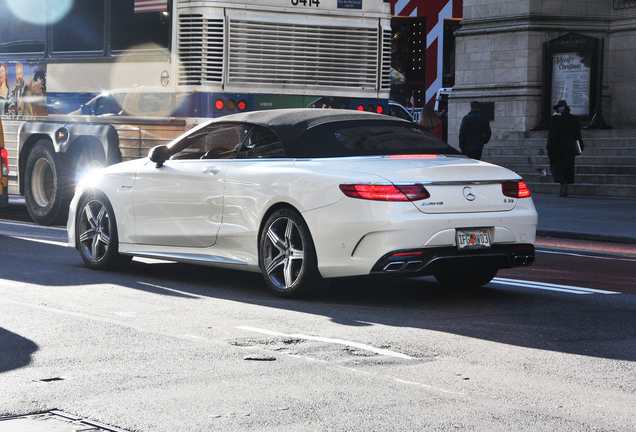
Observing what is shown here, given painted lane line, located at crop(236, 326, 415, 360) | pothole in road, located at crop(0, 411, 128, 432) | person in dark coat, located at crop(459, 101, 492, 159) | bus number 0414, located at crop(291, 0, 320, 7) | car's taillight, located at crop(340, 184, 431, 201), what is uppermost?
bus number 0414, located at crop(291, 0, 320, 7)

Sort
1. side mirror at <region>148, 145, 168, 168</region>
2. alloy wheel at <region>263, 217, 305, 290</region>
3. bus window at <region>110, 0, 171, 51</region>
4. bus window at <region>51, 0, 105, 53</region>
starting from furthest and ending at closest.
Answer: bus window at <region>51, 0, 105, 53</region> < bus window at <region>110, 0, 171, 51</region> < side mirror at <region>148, 145, 168, 168</region> < alloy wheel at <region>263, 217, 305, 290</region>

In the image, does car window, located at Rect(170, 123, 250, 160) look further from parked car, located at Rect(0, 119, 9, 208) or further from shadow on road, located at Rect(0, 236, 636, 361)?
parked car, located at Rect(0, 119, 9, 208)

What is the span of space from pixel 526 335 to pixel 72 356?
9.05ft

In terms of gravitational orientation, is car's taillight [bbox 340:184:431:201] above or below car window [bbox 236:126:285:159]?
below

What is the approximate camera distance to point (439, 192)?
7.49 metres

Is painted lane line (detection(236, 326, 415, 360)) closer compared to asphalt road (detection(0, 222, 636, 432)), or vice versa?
asphalt road (detection(0, 222, 636, 432))

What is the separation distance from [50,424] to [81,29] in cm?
1038

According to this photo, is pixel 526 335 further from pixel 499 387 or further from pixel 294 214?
pixel 294 214

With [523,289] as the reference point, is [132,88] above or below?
above

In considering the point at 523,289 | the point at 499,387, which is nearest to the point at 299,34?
the point at 523,289

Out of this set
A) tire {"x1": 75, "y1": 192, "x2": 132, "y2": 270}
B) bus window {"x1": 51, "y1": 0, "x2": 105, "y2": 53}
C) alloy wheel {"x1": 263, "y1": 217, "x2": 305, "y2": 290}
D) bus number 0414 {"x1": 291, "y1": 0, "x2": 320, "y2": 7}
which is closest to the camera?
alloy wheel {"x1": 263, "y1": 217, "x2": 305, "y2": 290}

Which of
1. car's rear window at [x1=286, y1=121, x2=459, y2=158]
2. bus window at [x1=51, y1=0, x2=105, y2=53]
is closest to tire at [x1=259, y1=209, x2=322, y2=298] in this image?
car's rear window at [x1=286, y1=121, x2=459, y2=158]

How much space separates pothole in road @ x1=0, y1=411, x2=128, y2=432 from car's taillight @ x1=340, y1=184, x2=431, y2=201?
3.21 meters

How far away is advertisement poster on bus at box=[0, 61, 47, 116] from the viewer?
14.8m
